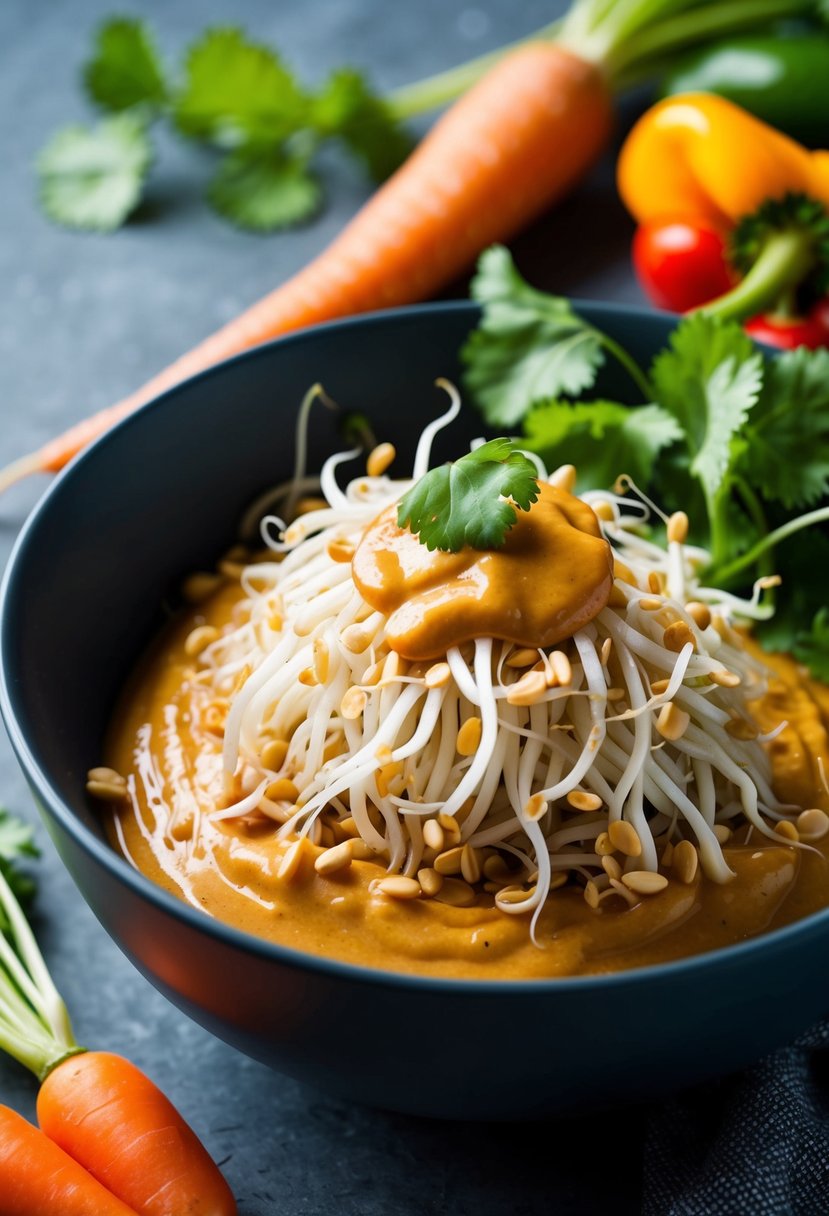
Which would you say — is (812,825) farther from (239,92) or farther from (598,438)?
(239,92)

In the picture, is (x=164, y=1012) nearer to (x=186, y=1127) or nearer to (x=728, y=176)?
(x=186, y=1127)

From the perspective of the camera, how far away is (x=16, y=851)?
9.94ft

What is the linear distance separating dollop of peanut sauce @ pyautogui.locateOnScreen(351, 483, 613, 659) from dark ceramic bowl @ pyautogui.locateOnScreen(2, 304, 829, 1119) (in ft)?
2.05

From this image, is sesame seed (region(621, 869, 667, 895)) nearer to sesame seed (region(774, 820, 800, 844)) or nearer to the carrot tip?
sesame seed (region(774, 820, 800, 844))

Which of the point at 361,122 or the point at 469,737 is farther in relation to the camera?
the point at 361,122

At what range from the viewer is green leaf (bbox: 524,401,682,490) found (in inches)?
126

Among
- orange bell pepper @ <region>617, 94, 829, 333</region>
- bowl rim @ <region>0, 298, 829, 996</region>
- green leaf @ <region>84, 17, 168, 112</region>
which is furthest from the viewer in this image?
green leaf @ <region>84, 17, 168, 112</region>

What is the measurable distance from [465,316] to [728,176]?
128 centimetres

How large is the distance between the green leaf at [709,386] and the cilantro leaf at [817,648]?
0.35m

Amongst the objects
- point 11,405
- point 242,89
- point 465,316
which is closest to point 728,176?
point 465,316

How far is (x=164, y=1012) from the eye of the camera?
283 cm

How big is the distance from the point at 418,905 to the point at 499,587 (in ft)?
1.80

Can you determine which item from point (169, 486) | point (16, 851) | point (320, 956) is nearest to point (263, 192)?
point (169, 486)

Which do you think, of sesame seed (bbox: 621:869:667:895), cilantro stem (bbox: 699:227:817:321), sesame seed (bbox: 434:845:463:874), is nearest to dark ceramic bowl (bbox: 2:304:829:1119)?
sesame seed (bbox: 621:869:667:895)
